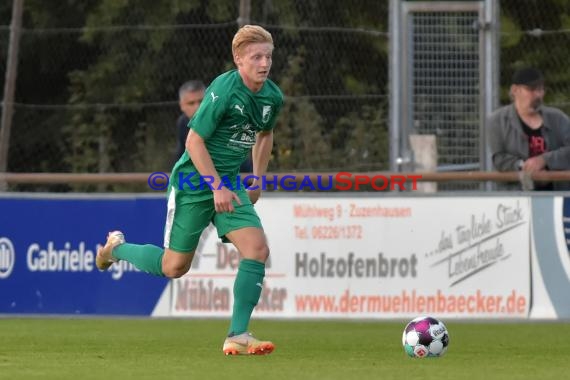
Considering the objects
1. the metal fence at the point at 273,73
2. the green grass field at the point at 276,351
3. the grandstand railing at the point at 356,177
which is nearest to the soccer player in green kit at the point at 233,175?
the green grass field at the point at 276,351

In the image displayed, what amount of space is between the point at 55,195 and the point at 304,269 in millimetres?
2221

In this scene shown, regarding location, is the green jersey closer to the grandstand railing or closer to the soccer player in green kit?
the soccer player in green kit

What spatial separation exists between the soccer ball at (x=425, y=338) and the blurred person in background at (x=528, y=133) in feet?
13.4

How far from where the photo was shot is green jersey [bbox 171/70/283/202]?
877 cm

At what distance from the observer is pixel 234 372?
7711 millimetres

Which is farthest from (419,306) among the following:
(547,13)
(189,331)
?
(547,13)

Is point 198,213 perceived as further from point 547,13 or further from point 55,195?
point 547,13

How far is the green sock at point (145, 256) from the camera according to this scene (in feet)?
31.0

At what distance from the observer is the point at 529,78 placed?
40.7ft

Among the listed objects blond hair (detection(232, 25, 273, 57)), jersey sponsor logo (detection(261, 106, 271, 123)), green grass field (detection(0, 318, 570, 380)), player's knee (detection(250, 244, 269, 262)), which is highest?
blond hair (detection(232, 25, 273, 57))

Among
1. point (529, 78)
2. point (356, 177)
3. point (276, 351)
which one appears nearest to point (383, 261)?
point (356, 177)

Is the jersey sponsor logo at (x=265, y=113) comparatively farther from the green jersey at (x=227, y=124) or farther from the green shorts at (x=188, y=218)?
the green shorts at (x=188, y=218)

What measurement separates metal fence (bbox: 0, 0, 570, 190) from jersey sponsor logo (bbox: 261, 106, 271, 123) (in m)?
5.40

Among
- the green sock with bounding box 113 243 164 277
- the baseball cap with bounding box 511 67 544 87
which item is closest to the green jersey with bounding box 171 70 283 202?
the green sock with bounding box 113 243 164 277
